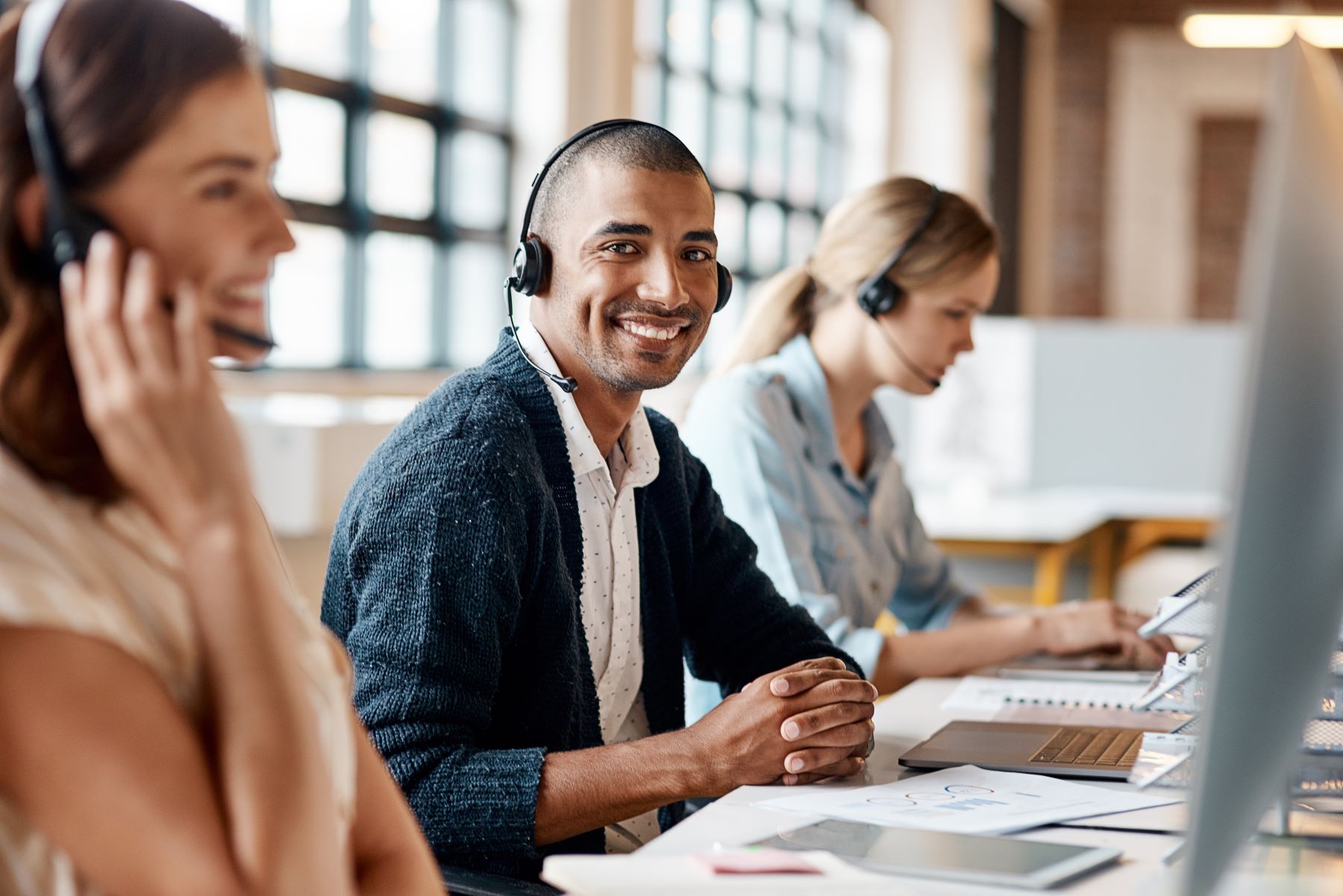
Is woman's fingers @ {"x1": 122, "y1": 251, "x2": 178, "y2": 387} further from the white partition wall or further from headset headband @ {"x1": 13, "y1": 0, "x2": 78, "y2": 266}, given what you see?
the white partition wall

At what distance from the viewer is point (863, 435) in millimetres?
2529

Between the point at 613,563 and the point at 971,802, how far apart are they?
0.47 m

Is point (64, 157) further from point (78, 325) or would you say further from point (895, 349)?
point (895, 349)

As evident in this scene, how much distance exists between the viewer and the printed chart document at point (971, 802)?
3.96 feet

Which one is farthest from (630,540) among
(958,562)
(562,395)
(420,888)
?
(958,562)

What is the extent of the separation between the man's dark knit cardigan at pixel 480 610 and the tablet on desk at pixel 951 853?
0.27m

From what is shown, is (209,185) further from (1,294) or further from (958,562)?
(958,562)

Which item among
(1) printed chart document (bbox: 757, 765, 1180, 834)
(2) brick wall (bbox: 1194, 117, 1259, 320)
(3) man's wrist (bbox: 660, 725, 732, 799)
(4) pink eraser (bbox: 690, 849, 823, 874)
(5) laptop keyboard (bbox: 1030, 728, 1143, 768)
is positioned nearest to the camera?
(4) pink eraser (bbox: 690, 849, 823, 874)

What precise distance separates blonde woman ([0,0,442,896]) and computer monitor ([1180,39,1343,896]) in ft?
1.63

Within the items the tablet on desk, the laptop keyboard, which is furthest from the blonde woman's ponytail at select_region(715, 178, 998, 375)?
the tablet on desk

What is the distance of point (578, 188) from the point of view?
1561mm

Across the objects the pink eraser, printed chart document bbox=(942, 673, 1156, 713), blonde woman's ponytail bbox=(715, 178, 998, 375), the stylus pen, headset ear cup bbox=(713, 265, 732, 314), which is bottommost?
the stylus pen

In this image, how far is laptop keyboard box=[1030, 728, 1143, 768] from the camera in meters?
1.43

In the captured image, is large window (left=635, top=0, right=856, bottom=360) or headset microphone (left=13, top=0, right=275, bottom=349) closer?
headset microphone (left=13, top=0, right=275, bottom=349)
